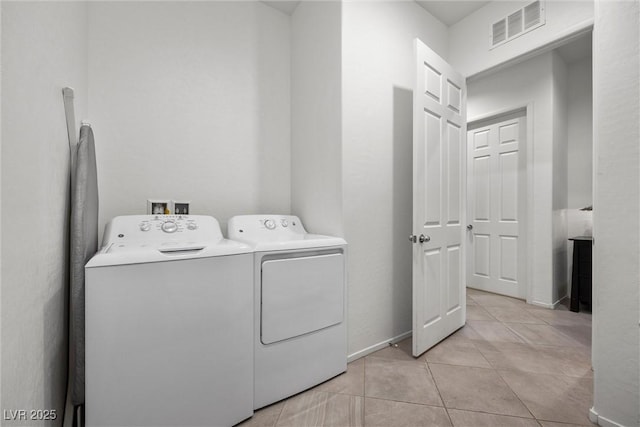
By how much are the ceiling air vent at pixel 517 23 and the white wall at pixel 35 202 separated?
2773mm

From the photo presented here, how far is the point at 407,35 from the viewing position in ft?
7.11

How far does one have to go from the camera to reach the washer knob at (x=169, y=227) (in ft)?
4.85

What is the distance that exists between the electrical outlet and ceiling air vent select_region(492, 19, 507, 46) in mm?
2809

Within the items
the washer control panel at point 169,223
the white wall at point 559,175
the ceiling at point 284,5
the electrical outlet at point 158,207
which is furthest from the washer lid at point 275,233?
the white wall at point 559,175

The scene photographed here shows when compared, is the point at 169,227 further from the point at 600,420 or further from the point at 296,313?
the point at 600,420

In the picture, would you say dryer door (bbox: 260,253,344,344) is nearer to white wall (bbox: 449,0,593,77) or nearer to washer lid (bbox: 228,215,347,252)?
washer lid (bbox: 228,215,347,252)

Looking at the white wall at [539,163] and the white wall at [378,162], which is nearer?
the white wall at [378,162]

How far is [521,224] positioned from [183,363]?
11.9 feet

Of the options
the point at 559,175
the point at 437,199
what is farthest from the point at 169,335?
the point at 559,175

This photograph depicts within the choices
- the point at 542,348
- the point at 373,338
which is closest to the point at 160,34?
the point at 373,338

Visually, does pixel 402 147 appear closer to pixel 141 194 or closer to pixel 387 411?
pixel 387 411

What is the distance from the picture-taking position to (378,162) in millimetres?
1982

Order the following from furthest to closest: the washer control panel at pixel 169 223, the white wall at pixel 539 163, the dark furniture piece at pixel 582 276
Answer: the white wall at pixel 539 163 < the dark furniture piece at pixel 582 276 < the washer control panel at pixel 169 223

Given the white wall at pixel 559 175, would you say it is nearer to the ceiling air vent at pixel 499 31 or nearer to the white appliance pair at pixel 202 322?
the ceiling air vent at pixel 499 31
